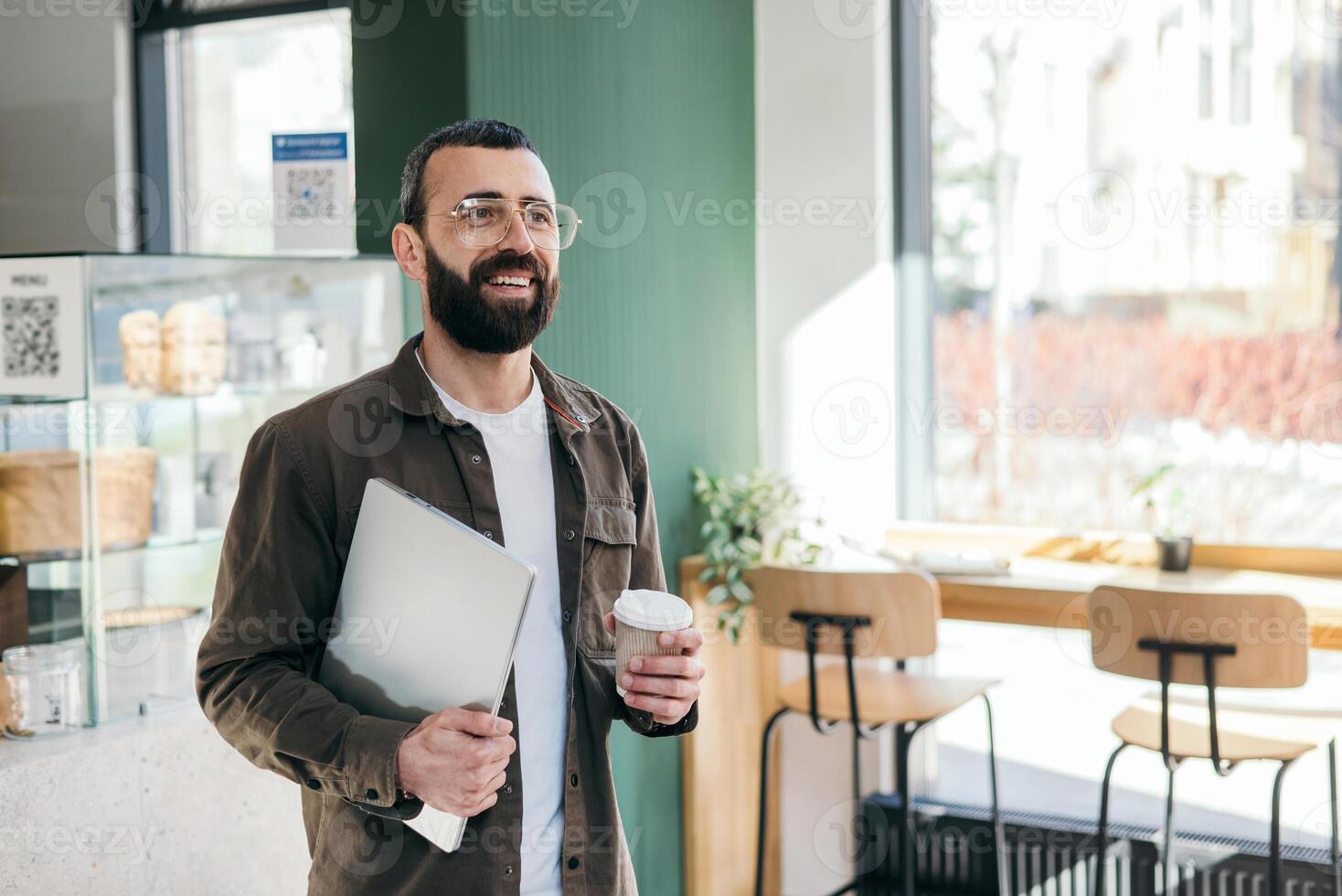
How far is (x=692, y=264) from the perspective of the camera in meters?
3.39

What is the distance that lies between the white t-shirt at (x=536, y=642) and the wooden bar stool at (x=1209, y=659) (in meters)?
1.49

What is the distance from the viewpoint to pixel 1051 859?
343 cm

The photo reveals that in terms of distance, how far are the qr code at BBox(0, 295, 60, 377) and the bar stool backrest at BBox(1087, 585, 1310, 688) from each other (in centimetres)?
200

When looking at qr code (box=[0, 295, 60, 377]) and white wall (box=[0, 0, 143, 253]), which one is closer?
qr code (box=[0, 295, 60, 377])

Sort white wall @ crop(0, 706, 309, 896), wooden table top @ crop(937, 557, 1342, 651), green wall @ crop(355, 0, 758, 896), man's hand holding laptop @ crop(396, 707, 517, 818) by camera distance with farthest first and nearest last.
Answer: wooden table top @ crop(937, 557, 1342, 651), green wall @ crop(355, 0, 758, 896), white wall @ crop(0, 706, 309, 896), man's hand holding laptop @ crop(396, 707, 517, 818)

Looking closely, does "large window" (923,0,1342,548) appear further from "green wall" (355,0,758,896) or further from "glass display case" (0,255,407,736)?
"glass display case" (0,255,407,736)

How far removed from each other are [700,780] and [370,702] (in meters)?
2.15

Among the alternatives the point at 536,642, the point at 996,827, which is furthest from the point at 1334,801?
the point at 536,642

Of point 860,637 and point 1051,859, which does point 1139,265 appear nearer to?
point 860,637

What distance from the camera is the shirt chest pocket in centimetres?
150

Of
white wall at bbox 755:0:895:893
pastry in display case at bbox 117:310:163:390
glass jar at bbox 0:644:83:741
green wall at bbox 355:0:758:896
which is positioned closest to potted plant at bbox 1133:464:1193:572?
white wall at bbox 755:0:895:893

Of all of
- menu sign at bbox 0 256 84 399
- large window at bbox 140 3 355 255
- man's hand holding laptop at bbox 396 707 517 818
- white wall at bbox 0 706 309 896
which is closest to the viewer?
man's hand holding laptop at bbox 396 707 517 818

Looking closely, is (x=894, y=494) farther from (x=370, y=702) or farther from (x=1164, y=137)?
(x=370, y=702)


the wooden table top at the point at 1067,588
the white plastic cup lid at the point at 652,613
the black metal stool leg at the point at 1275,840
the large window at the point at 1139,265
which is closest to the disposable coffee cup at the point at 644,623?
the white plastic cup lid at the point at 652,613
